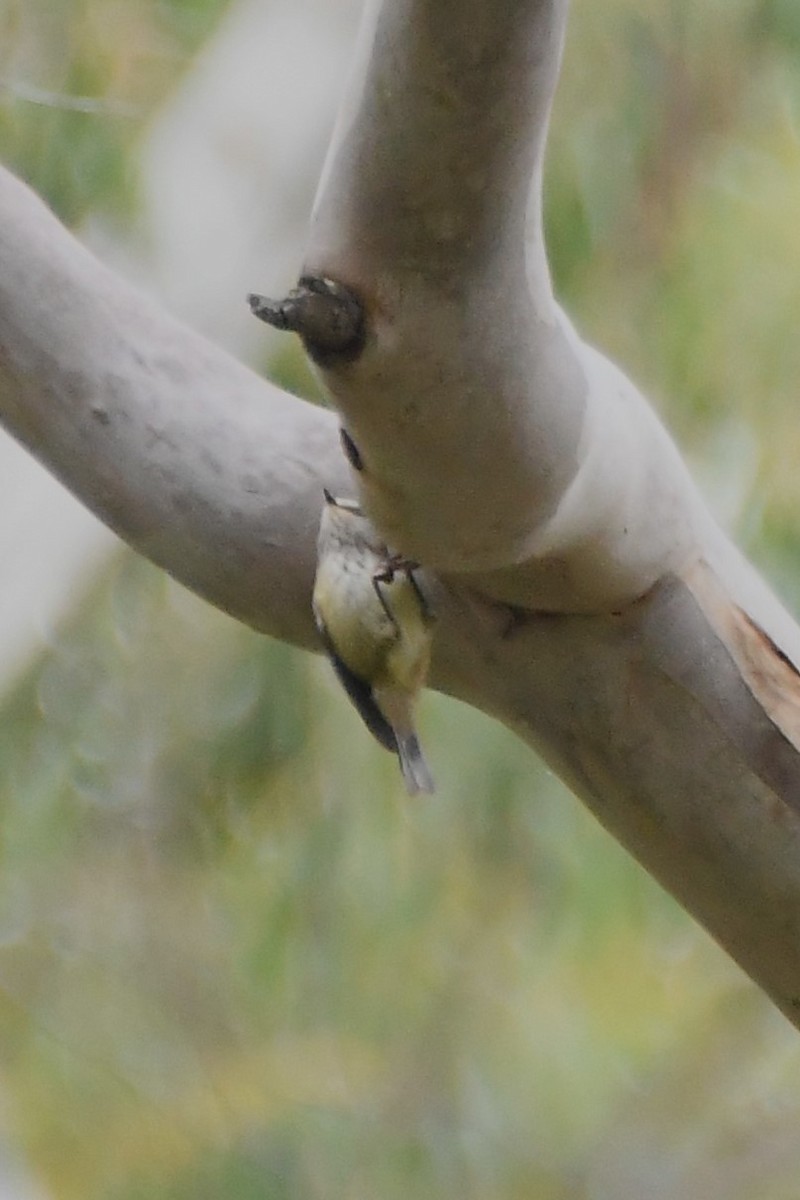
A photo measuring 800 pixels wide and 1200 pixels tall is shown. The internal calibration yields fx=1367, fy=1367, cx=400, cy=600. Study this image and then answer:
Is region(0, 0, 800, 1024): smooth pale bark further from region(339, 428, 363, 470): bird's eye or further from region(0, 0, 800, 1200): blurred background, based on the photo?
region(0, 0, 800, 1200): blurred background

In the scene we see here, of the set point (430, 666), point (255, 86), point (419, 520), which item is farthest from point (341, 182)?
point (255, 86)

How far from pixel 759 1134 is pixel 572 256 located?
82cm

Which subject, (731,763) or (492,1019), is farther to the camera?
(492,1019)

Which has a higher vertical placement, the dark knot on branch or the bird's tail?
the dark knot on branch

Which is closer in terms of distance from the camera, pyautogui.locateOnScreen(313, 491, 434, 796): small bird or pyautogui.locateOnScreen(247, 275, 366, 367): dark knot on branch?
pyautogui.locateOnScreen(247, 275, 366, 367): dark knot on branch

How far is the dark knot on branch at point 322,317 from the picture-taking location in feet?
0.95

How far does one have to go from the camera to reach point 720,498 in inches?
42.1

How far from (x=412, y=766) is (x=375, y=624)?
0.17 feet

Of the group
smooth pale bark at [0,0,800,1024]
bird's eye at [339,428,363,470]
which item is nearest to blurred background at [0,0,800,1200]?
smooth pale bark at [0,0,800,1024]

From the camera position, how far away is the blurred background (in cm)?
112

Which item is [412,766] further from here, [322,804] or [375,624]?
[322,804]

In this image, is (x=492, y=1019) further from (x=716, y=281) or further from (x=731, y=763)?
(x=731, y=763)

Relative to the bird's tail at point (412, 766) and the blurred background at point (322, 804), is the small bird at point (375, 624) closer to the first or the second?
the bird's tail at point (412, 766)

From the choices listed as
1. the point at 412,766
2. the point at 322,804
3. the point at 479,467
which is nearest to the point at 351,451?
the point at 479,467
